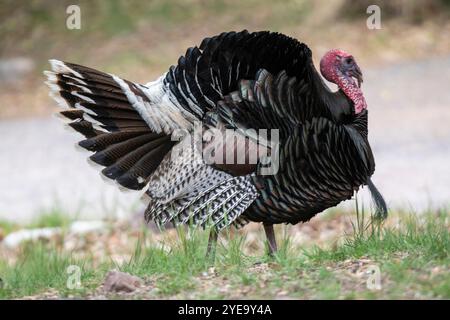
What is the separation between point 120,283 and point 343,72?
86.3 inches

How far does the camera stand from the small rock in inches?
185

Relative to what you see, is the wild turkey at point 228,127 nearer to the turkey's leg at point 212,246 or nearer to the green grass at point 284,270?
the turkey's leg at point 212,246

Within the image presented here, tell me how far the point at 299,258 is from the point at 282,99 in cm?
96

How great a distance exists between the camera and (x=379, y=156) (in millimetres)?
11562

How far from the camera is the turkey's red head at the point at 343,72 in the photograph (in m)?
5.96

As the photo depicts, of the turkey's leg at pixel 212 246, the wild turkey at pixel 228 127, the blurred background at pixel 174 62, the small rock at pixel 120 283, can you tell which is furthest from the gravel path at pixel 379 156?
the small rock at pixel 120 283

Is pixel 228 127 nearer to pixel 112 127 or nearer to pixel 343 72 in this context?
pixel 112 127

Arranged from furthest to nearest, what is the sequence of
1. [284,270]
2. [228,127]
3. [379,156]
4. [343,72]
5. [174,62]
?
[174,62] → [379,156] → [343,72] → [228,127] → [284,270]

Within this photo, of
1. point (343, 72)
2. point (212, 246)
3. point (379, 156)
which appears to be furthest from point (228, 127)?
point (379, 156)

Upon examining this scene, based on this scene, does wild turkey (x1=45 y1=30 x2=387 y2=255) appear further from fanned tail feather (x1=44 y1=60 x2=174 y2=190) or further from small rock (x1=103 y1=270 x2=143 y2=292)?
small rock (x1=103 y1=270 x2=143 y2=292)

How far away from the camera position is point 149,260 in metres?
5.43

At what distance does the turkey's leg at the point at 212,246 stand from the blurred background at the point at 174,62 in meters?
4.12

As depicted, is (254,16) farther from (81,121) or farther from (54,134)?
(81,121)
